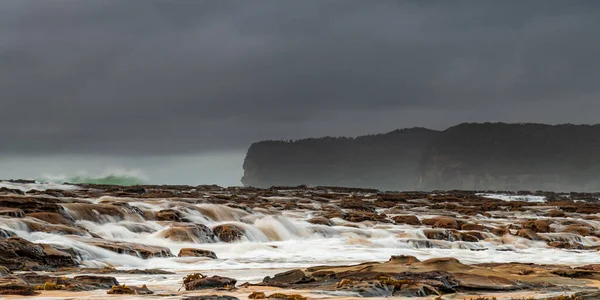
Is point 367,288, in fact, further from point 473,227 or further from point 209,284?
point 473,227

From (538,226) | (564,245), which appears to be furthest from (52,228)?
(538,226)

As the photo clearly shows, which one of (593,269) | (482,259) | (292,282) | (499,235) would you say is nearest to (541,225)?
(499,235)

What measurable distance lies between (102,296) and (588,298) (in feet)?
22.7

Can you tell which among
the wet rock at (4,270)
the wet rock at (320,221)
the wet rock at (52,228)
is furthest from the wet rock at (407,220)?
the wet rock at (4,270)

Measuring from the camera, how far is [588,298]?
392 inches

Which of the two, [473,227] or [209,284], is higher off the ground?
[473,227]

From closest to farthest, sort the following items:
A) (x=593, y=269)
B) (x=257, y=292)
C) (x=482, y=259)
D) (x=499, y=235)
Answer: (x=257, y=292) < (x=593, y=269) < (x=482, y=259) < (x=499, y=235)

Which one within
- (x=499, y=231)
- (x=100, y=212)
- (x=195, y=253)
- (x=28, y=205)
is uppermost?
(x=28, y=205)

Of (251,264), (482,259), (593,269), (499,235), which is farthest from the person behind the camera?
(499,235)

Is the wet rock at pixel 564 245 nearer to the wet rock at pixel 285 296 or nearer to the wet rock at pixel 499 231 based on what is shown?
the wet rock at pixel 499 231

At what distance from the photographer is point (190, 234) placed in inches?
908

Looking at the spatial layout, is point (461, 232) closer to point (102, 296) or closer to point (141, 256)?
point (141, 256)

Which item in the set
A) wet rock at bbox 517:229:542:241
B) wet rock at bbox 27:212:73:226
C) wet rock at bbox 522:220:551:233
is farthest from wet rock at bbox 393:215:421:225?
wet rock at bbox 27:212:73:226

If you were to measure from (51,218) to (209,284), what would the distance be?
11927 mm
